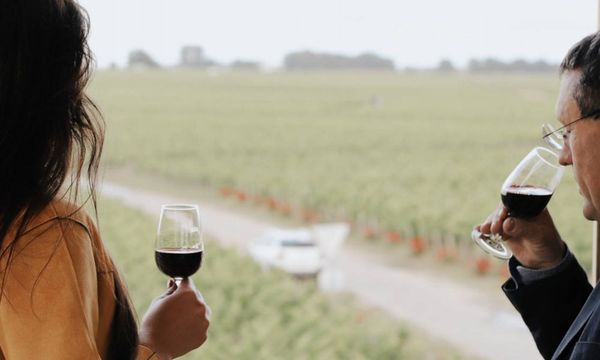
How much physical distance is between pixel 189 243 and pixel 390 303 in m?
7.97

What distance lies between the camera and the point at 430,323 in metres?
7.84

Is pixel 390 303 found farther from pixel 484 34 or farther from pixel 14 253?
pixel 14 253

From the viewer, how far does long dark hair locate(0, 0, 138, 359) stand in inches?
26.5

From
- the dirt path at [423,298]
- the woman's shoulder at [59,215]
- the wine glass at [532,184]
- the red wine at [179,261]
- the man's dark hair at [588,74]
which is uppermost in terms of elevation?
the man's dark hair at [588,74]

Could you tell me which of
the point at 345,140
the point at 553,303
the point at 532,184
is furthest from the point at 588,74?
the point at 345,140

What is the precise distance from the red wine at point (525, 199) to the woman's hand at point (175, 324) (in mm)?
443

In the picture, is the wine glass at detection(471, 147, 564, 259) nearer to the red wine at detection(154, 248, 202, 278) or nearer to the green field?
the red wine at detection(154, 248, 202, 278)

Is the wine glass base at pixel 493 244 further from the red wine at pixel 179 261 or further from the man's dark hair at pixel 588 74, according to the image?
the red wine at pixel 179 261

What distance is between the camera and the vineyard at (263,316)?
420cm

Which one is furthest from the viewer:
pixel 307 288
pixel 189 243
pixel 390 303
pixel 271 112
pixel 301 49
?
pixel 271 112

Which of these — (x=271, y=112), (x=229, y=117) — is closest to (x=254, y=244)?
(x=229, y=117)

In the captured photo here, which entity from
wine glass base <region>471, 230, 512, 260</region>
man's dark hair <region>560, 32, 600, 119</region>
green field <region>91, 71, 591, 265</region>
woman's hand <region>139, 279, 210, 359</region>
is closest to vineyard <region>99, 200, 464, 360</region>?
wine glass base <region>471, 230, 512, 260</region>

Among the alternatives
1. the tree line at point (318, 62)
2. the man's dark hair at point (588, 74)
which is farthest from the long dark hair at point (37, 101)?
the tree line at point (318, 62)

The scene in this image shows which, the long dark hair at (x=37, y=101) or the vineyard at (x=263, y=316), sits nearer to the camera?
the long dark hair at (x=37, y=101)
